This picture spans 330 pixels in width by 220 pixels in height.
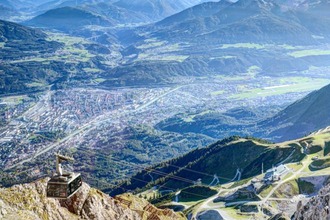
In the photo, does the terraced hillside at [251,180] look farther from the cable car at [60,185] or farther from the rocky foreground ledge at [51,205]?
the cable car at [60,185]

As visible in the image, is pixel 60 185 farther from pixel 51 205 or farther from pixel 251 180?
pixel 251 180

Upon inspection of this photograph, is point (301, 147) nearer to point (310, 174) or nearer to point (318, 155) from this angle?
point (318, 155)

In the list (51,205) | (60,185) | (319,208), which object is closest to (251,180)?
(51,205)

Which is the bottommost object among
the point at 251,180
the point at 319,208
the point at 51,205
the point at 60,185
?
the point at 251,180

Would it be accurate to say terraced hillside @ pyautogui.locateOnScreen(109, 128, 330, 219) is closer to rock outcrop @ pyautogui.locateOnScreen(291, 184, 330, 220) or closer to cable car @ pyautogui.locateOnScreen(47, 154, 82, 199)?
rock outcrop @ pyautogui.locateOnScreen(291, 184, 330, 220)

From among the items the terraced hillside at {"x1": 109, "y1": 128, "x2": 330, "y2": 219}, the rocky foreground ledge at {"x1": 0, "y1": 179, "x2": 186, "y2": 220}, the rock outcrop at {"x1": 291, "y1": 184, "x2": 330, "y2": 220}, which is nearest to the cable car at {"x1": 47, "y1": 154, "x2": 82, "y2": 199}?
the rocky foreground ledge at {"x1": 0, "y1": 179, "x2": 186, "y2": 220}

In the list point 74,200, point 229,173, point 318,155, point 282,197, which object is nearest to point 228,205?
point 282,197

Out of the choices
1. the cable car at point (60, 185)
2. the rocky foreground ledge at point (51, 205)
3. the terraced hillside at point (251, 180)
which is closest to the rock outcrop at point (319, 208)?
the cable car at point (60, 185)

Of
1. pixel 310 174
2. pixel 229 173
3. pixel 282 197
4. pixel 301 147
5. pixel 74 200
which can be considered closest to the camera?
pixel 74 200

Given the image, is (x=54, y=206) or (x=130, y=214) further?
Answer: (x=130, y=214)
